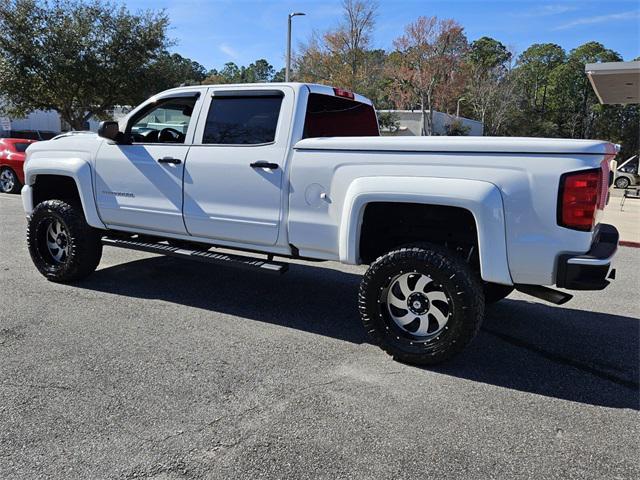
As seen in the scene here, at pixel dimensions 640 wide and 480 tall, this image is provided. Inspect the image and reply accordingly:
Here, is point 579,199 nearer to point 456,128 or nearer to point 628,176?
point 628,176

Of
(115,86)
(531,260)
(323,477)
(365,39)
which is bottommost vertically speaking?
(323,477)

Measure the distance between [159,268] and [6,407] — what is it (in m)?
3.50

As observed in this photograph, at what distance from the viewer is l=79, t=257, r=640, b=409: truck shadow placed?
3.73 metres

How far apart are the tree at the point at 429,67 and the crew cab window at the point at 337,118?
3417 cm

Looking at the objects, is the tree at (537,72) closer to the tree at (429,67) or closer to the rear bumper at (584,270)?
the tree at (429,67)

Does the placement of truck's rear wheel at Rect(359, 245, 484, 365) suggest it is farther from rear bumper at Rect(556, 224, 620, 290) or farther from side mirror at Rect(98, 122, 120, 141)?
side mirror at Rect(98, 122, 120, 141)

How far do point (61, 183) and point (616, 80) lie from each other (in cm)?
1613

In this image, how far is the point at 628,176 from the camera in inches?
938

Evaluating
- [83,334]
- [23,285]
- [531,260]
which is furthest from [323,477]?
[23,285]

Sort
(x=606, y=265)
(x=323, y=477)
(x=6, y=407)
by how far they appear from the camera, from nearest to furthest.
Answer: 1. (x=323, y=477)
2. (x=6, y=407)
3. (x=606, y=265)

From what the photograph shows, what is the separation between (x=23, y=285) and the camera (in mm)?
5625

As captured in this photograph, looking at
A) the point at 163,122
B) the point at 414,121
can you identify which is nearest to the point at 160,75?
the point at 163,122

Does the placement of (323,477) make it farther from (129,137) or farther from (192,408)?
(129,137)

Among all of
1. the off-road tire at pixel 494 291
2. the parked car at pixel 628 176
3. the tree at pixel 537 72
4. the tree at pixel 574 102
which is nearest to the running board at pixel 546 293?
the off-road tire at pixel 494 291
